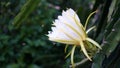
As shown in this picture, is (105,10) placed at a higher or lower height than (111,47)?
higher

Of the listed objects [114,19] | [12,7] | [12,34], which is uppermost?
[12,7]

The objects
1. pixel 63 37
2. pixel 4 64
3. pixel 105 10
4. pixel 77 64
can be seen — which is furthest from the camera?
pixel 4 64

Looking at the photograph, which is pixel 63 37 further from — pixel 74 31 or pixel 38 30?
pixel 38 30

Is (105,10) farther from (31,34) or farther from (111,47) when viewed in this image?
(31,34)

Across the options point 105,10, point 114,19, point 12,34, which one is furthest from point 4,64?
point 114,19

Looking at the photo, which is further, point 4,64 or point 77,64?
point 4,64

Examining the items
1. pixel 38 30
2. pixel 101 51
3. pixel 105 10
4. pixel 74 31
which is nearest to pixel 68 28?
pixel 74 31

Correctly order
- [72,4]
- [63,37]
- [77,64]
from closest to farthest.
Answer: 1. [63,37]
2. [77,64]
3. [72,4]

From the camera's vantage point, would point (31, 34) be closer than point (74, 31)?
No

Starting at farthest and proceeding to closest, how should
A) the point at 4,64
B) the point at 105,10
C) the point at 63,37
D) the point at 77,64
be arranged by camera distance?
the point at 4,64
the point at 105,10
the point at 77,64
the point at 63,37
